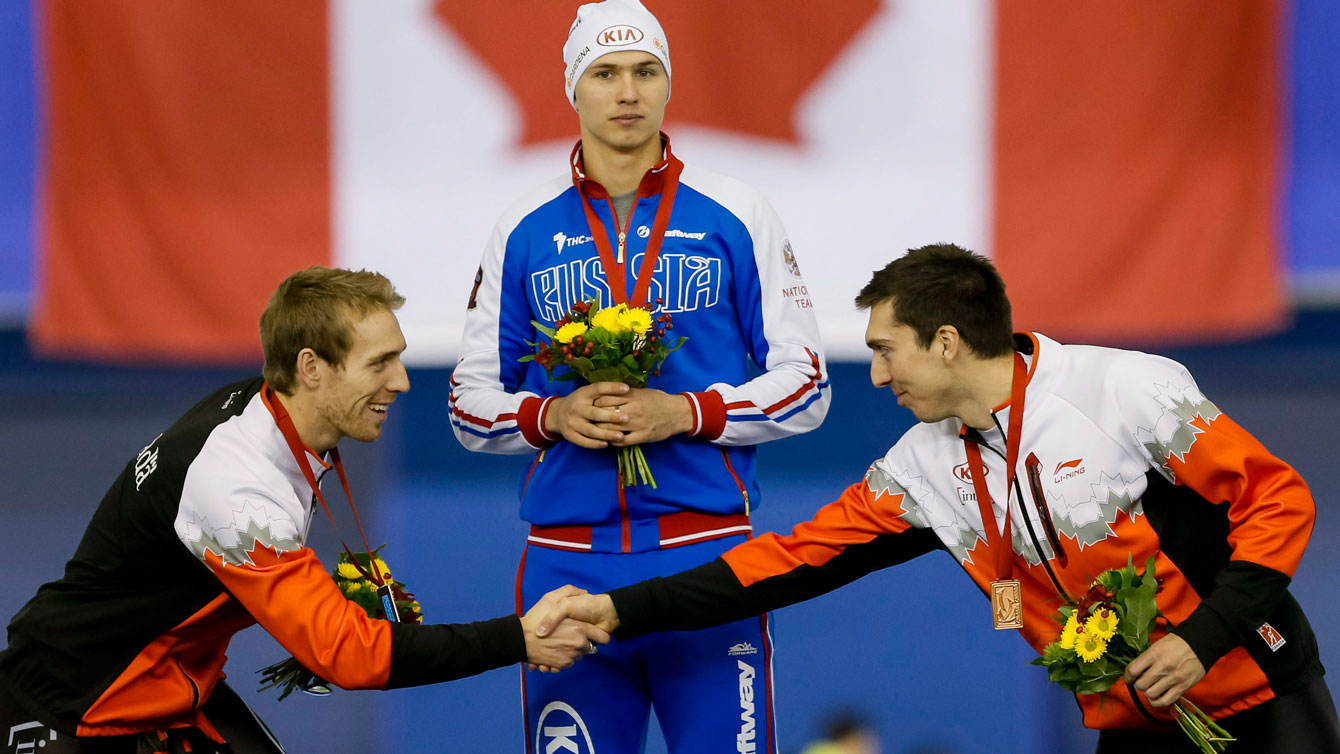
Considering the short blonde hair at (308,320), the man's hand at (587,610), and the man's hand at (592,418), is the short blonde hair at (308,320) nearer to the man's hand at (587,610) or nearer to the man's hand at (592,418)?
the man's hand at (592,418)

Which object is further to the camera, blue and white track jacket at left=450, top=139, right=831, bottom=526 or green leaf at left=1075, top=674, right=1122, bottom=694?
blue and white track jacket at left=450, top=139, right=831, bottom=526

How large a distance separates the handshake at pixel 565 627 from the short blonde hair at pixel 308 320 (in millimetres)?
663

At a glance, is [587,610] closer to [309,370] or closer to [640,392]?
[640,392]

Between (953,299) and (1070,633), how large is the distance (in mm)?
712

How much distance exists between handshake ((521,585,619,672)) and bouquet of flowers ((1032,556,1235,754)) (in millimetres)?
895

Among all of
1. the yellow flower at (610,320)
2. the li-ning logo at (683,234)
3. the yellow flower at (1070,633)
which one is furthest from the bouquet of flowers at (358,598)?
the yellow flower at (1070,633)

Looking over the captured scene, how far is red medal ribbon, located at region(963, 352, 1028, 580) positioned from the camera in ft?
9.20

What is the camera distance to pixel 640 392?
299cm

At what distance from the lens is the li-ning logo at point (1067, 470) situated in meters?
2.76

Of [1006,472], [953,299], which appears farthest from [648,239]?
[1006,472]

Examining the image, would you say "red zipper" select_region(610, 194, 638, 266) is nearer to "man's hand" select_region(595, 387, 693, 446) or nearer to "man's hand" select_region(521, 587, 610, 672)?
"man's hand" select_region(595, 387, 693, 446)

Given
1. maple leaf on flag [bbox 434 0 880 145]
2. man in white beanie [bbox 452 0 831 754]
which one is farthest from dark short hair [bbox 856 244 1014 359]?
maple leaf on flag [bbox 434 0 880 145]

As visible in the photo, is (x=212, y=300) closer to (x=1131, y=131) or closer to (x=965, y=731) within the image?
(x=965, y=731)

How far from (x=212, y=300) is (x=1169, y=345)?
4099 millimetres
